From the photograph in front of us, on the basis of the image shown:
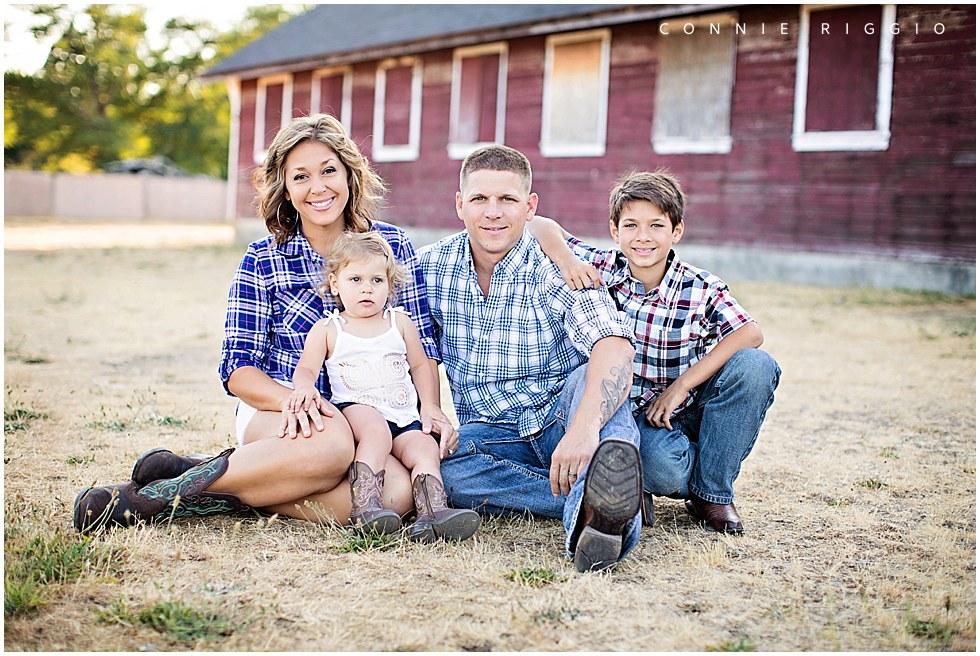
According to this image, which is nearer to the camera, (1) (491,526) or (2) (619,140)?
(1) (491,526)

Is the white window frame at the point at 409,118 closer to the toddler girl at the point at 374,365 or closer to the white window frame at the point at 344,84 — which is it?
the white window frame at the point at 344,84

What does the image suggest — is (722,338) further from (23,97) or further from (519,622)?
(23,97)

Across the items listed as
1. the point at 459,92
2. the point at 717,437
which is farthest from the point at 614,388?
the point at 459,92

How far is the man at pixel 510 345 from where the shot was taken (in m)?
3.22

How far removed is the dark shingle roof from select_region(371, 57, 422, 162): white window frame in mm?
558

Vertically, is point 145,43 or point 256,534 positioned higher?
point 145,43

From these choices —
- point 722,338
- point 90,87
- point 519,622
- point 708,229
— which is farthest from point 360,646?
point 90,87

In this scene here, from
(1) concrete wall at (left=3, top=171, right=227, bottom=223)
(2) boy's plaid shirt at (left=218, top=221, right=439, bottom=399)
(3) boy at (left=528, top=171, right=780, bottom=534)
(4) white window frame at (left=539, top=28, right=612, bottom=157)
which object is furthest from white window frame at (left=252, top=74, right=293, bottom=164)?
(3) boy at (left=528, top=171, right=780, bottom=534)

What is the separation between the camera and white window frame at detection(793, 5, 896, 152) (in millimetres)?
10977

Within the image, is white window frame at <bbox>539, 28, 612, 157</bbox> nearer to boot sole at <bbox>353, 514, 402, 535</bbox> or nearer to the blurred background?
the blurred background

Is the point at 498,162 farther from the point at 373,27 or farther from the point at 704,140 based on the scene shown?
the point at 373,27

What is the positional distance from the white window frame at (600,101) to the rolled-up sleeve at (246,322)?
11.2 m

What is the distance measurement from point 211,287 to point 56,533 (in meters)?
9.60

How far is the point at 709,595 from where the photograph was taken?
2684mm
